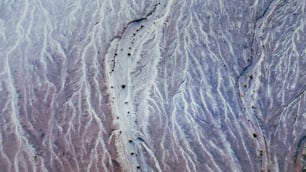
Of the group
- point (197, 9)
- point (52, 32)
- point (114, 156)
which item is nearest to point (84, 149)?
point (114, 156)

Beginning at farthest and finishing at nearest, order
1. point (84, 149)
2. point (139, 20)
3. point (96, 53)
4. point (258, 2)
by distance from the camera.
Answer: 1. point (258, 2)
2. point (139, 20)
3. point (96, 53)
4. point (84, 149)

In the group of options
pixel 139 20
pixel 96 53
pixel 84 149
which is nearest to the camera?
pixel 84 149

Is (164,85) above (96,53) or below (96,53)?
below

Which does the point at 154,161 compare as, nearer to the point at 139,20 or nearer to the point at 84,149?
the point at 84,149

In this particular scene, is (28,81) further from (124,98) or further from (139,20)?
(139,20)

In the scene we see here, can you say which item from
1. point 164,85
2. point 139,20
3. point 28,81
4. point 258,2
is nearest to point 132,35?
point 139,20

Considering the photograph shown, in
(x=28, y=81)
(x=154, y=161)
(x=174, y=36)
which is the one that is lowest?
(x=154, y=161)

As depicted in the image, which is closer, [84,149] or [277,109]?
[84,149]
